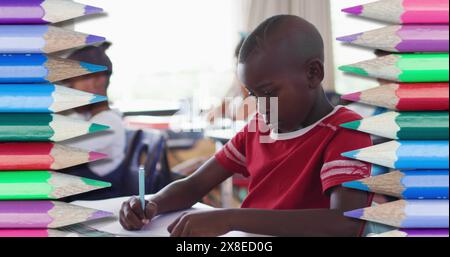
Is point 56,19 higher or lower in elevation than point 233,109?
higher

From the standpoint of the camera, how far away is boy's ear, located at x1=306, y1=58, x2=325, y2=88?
2.73 feet

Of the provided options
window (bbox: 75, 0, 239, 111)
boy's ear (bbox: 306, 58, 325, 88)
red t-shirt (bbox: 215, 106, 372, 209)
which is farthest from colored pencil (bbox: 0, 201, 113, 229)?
window (bbox: 75, 0, 239, 111)

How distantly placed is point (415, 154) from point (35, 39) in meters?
0.28

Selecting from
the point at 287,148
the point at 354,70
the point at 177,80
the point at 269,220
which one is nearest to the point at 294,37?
the point at 287,148

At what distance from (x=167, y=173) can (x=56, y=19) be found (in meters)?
1.47

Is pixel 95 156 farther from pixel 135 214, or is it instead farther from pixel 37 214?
pixel 135 214

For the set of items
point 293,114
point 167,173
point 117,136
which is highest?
point 293,114

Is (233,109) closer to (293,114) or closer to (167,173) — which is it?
(167,173)

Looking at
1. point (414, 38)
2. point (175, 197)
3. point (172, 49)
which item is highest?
point (172, 49)

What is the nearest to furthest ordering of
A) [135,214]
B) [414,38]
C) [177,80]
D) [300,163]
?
[414,38] → [135,214] → [300,163] → [177,80]

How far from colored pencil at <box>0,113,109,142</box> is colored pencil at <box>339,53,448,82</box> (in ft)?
0.70

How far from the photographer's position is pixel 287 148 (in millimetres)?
884
